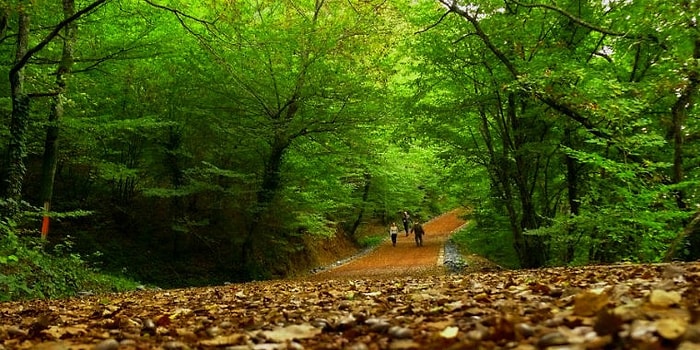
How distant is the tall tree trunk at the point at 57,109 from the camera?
1010cm

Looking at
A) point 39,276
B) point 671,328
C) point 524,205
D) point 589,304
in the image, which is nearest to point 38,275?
point 39,276

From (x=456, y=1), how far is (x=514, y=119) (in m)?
3.57

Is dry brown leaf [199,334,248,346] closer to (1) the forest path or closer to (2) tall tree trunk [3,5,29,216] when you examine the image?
(2) tall tree trunk [3,5,29,216]

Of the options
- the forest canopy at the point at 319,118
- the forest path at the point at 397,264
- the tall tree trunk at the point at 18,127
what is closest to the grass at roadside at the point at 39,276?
the forest canopy at the point at 319,118

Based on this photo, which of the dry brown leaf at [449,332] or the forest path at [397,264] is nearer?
the dry brown leaf at [449,332]

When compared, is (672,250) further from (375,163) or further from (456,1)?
(375,163)

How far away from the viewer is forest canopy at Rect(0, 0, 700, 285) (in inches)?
316

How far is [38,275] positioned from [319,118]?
8.28 meters

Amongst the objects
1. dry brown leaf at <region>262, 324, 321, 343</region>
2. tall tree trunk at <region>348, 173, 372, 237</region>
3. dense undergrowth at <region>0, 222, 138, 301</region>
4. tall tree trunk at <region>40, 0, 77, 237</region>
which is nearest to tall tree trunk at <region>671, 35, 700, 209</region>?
dry brown leaf at <region>262, 324, 321, 343</region>

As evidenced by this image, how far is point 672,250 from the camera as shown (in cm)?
589

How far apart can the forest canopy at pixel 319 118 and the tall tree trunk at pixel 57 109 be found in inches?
2.3

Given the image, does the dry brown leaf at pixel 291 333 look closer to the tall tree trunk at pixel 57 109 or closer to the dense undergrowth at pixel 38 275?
the dense undergrowth at pixel 38 275

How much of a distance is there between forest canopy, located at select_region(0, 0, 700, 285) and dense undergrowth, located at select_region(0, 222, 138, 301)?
1.58 feet

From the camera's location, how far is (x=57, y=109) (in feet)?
36.8
